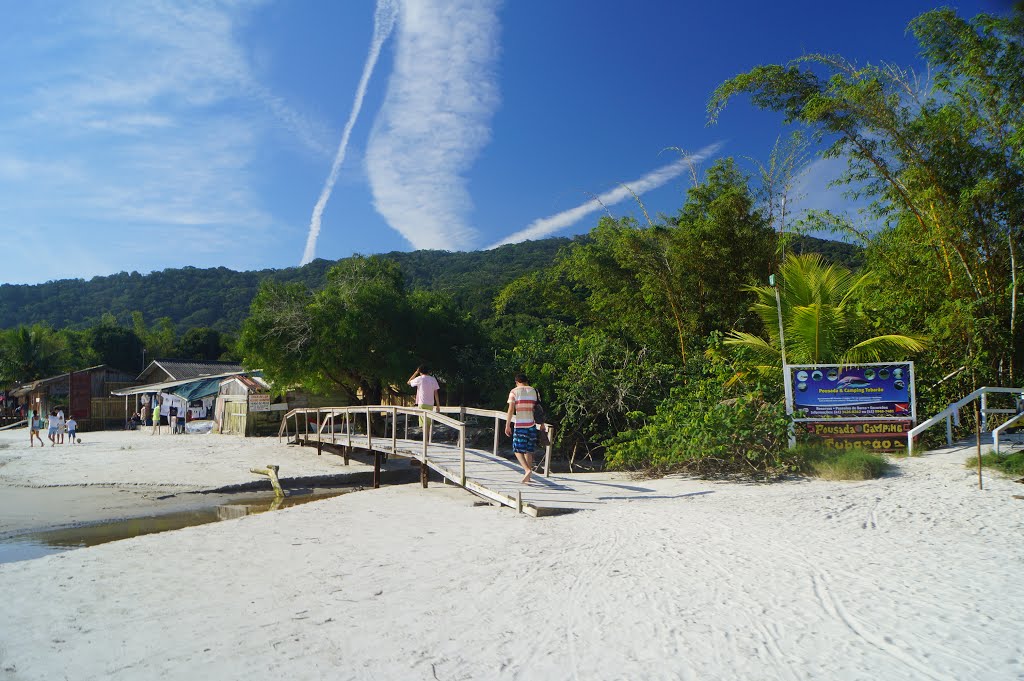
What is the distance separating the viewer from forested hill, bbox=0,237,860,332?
187 feet

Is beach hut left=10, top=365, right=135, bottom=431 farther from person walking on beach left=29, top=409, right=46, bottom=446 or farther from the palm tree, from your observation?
the palm tree

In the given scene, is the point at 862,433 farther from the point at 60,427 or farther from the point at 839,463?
the point at 60,427

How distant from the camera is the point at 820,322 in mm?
11375

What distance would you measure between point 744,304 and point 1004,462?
6.68m

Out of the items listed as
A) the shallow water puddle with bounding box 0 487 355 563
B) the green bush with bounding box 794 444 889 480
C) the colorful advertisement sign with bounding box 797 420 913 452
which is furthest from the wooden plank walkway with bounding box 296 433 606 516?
the colorful advertisement sign with bounding box 797 420 913 452

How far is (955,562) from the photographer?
16.8 feet

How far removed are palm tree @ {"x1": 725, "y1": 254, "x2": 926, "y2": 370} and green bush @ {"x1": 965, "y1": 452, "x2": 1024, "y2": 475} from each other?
93.9 inches

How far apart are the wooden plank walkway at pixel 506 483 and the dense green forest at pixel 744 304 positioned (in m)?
2.26

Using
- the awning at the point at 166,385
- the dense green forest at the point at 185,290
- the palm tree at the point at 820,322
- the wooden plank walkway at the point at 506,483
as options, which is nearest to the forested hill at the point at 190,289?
→ the dense green forest at the point at 185,290

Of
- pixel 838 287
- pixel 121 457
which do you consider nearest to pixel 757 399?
pixel 838 287

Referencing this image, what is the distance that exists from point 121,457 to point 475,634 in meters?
16.0

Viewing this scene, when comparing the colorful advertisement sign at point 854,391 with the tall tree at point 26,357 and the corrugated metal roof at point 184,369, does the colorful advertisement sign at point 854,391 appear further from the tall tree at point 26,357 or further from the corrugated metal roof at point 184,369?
the tall tree at point 26,357

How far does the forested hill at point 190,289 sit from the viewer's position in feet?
187

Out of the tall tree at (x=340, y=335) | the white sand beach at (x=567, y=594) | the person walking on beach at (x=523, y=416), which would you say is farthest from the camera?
the tall tree at (x=340, y=335)
